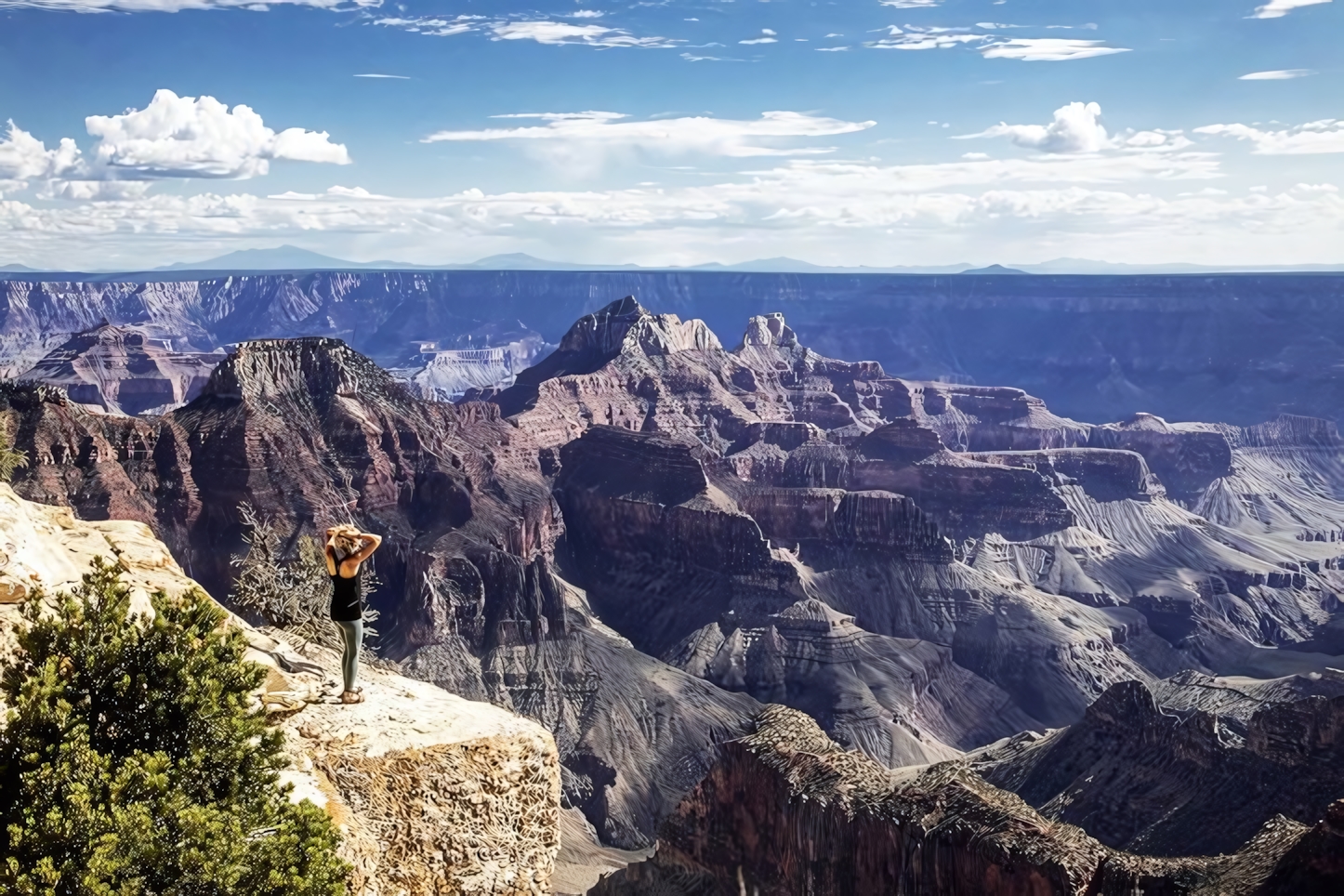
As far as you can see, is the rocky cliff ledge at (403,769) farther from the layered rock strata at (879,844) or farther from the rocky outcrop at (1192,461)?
the rocky outcrop at (1192,461)

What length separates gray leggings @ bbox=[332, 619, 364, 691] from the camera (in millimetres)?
23859

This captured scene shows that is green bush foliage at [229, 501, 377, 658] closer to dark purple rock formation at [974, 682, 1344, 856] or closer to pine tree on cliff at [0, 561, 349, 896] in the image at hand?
pine tree on cliff at [0, 561, 349, 896]

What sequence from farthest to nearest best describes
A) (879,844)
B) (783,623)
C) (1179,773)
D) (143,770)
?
1. (783,623)
2. (1179,773)
3. (879,844)
4. (143,770)

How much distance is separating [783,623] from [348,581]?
92103 millimetres

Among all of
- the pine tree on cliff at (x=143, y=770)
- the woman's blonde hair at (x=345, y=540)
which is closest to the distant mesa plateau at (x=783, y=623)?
the woman's blonde hair at (x=345, y=540)

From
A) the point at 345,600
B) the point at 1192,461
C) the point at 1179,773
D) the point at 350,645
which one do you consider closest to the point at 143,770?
the point at 345,600

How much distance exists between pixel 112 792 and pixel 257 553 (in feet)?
79.8

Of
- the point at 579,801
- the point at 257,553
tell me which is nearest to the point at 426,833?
the point at 257,553

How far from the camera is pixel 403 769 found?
22844 millimetres

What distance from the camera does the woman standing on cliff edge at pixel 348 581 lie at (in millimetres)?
23734

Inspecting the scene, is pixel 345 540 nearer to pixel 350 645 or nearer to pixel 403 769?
pixel 350 645

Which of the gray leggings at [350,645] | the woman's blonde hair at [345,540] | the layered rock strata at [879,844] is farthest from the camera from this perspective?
the layered rock strata at [879,844]

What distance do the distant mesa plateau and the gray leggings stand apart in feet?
3.23

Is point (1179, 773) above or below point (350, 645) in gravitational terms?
below
